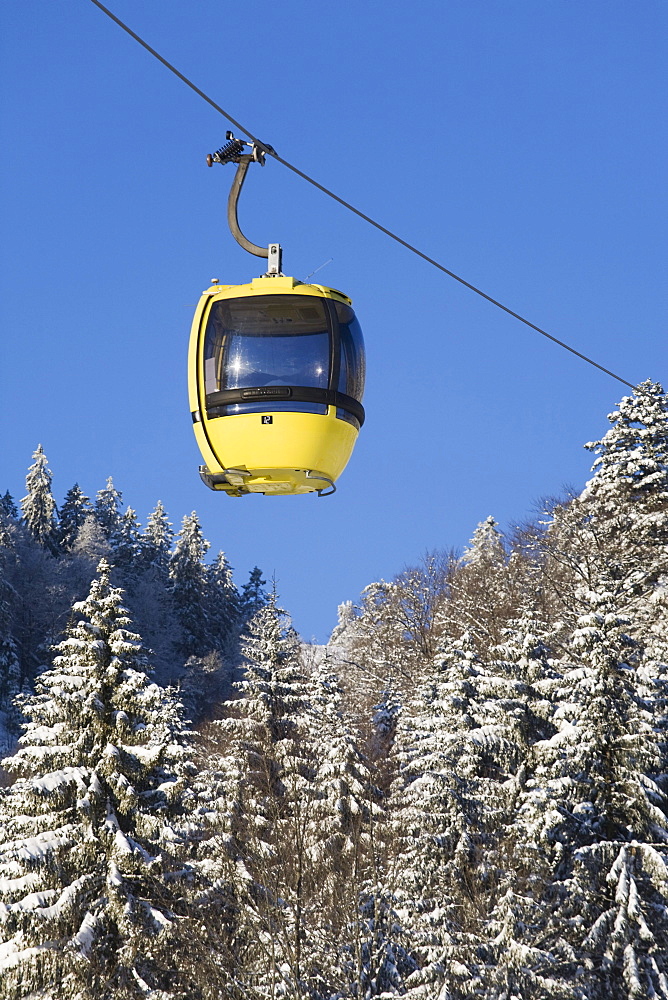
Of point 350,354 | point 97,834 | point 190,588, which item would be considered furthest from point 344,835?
point 190,588

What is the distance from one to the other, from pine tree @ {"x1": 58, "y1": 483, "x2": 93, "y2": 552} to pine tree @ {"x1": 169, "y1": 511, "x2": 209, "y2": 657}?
24.3ft

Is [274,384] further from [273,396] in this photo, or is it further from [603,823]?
[603,823]

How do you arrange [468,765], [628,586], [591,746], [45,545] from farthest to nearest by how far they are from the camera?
[45,545] → [628,586] → [468,765] → [591,746]

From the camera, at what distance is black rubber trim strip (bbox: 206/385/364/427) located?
8523 millimetres

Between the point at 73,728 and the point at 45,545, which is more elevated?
the point at 45,545

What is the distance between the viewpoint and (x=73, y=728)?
2319 centimetres

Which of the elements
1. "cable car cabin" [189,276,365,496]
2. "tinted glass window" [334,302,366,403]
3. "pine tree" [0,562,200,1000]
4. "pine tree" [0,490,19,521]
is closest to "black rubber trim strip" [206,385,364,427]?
"cable car cabin" [189,276,365,496]

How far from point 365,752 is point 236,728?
14.8 feet

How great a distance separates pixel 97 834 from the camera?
2203 cm

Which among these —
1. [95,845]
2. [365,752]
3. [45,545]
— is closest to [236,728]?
[365,752]

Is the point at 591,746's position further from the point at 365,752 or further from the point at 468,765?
the point at 365,752

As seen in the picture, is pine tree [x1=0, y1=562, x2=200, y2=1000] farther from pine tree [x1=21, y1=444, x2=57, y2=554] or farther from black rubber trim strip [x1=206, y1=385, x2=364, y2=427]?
pine tree [x1=21, y1=444, x2=57, y2=554]

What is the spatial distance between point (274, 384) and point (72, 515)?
8445cm

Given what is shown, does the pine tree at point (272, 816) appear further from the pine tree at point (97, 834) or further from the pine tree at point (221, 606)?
the pine tree at point (221, 606)
